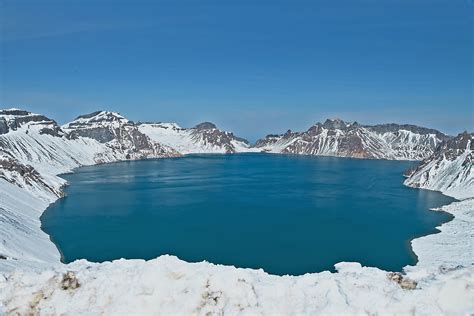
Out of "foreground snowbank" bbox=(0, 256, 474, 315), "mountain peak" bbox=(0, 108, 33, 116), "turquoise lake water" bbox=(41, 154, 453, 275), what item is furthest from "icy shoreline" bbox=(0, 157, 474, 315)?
"mountain peak" bbox=(0, 108, 33, 116)

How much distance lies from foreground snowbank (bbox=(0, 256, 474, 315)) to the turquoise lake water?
25.3 metres

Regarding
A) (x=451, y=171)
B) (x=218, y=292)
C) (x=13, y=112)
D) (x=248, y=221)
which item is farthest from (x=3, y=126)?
(x=218, y=292)

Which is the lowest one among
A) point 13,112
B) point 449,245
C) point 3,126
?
point 449,245

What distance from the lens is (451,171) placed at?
402ft

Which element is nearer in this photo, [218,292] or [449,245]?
[218,292]

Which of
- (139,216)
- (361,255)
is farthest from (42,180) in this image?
(361,255)

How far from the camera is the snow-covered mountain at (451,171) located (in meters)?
111

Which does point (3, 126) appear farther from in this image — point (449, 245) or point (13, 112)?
point (449, 245)

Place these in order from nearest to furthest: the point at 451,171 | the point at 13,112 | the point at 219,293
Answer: the point at 219,293
the point at 451,171
the point at 13,112

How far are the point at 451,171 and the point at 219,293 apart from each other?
11859 centimetres

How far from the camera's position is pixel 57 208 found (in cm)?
8569

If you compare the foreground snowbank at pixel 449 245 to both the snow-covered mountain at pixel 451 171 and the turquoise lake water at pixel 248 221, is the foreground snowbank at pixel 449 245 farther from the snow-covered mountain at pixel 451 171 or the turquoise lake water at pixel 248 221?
the snow-covered mountain at pixel 451 171

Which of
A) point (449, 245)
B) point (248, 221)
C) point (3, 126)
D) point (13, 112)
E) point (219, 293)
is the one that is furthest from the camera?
point (13, 112)

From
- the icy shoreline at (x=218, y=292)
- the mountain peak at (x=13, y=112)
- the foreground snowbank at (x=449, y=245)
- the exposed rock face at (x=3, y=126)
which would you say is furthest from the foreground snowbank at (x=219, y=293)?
the mountain peak at (x=13, y=112)
